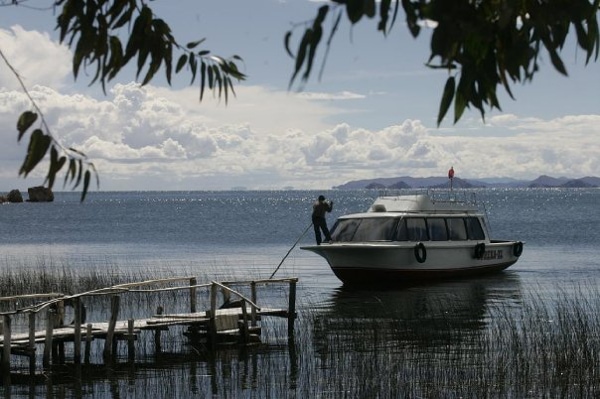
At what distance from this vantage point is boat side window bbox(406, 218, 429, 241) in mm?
34250

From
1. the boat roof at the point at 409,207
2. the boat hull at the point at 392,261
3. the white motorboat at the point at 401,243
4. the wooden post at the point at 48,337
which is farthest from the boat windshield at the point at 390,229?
the wooden post at the point at 48,337

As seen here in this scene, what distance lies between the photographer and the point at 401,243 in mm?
33812

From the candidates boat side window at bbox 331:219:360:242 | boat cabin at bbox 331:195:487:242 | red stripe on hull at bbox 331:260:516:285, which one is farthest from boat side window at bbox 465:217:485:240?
boat side window at bbox 331:219:360:242

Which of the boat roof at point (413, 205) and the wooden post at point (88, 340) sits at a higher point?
the boat roof at point (413, 205)

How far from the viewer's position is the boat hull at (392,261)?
33469 millimetres

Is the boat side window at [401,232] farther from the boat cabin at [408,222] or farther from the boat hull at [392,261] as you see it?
the boat hull at [392,261]

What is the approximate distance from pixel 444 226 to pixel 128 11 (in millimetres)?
30032

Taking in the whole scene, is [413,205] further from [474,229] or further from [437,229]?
[474,229]

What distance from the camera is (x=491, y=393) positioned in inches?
648

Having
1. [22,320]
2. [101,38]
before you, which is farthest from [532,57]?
[22,320]

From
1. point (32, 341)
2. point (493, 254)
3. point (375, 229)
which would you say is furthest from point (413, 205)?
point (32, 341)

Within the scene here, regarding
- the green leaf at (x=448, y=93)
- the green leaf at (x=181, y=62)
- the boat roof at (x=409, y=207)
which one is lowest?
Answer: the boat roof at (x=409, y=207)

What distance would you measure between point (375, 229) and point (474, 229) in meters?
4.85

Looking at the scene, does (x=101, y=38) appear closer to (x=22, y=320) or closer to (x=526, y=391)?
(x=526, y=391)
